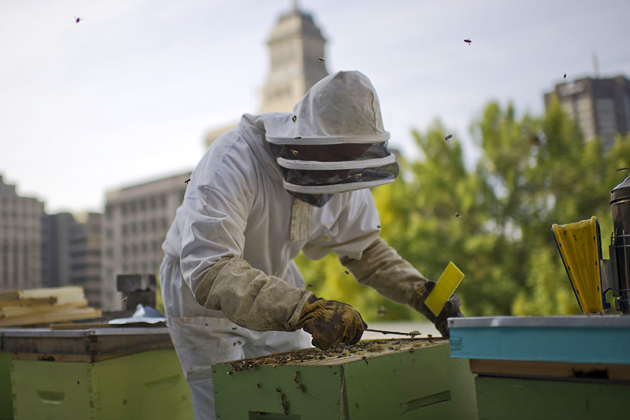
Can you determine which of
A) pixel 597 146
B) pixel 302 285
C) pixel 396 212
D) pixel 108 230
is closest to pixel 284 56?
pixel 108 230

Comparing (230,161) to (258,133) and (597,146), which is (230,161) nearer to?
(258,133)

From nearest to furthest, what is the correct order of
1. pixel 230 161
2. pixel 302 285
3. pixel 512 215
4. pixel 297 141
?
pixel 297 141 → pixel 230 161 → pixel 302 285 → pixel 512 215

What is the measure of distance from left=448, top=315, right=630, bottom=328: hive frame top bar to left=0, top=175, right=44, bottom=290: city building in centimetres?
944

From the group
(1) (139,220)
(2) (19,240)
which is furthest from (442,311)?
(1) (139,220)

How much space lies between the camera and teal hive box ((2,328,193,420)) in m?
2.34

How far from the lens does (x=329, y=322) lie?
1654mm

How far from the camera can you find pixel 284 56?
102 m

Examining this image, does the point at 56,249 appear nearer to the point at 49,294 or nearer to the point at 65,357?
the point at 49,294

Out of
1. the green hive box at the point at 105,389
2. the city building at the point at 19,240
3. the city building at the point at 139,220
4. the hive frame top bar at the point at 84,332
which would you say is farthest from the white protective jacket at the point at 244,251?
the city building at the point at 139,220

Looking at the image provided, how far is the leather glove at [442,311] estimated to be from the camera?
234cm

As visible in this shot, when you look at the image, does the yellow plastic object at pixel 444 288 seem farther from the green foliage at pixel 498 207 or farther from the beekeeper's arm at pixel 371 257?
the green foliage at pixel 498 207

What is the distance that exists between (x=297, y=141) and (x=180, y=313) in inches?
37.7

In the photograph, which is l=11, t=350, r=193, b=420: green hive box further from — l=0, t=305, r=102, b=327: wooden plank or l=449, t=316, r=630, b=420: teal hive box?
l=449, t=316, r=630, b=420: teal hive box

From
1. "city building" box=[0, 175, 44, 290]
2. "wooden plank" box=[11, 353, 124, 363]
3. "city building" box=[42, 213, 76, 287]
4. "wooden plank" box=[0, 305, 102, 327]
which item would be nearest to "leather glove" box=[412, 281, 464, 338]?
"wooden plank" box=[11, 353, 124, 363]
